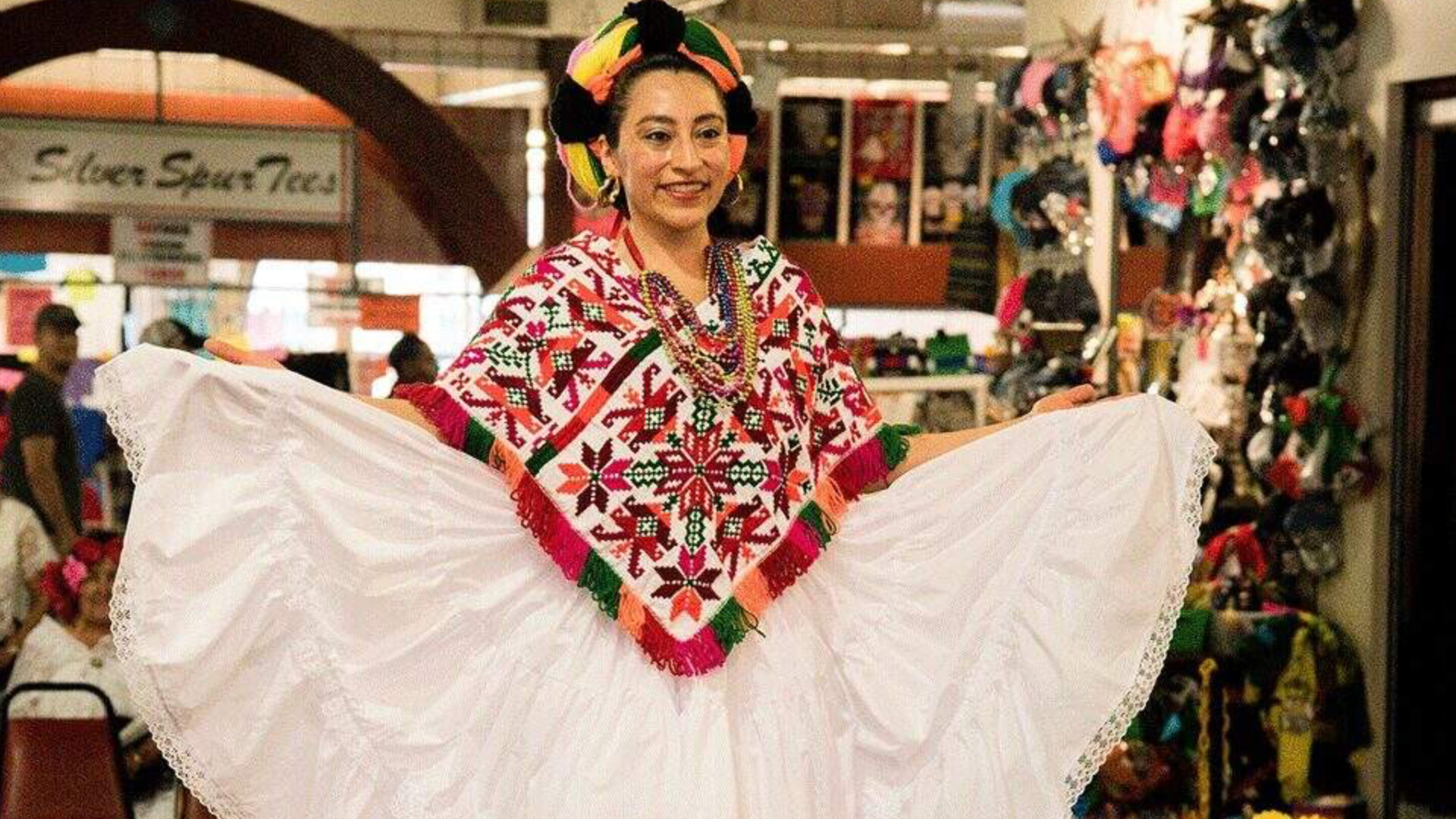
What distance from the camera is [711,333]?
11.8 feet

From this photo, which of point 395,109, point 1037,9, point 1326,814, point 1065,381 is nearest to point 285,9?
point 395,109

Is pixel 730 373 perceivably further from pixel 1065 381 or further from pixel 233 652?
pixel 1065 381

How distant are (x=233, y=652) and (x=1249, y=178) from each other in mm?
4071

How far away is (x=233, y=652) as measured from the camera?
3.46m

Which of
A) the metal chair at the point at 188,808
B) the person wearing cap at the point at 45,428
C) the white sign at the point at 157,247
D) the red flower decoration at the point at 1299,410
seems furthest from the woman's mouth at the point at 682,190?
the white sign at the point at 157,247

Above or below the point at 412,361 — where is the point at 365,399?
above

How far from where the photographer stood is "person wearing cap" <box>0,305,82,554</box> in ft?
28.8

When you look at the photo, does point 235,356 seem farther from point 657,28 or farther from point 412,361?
point 412,361

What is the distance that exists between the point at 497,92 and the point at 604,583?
897 centimetres

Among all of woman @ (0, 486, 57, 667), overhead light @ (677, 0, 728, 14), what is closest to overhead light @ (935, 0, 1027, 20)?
overhead light @ (677, 0, 728, 14)

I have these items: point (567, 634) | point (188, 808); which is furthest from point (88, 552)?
point (567, 634)

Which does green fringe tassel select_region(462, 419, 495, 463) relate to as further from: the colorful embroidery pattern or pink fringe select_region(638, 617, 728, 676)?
pink fringe select_region(638, 617, 728, 676)

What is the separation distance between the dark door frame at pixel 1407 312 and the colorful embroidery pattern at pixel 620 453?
3.25 meters

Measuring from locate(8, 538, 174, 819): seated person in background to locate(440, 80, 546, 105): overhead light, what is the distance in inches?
→ 229
